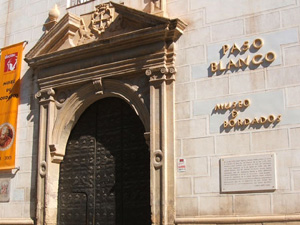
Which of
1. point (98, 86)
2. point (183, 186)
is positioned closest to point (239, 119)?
point (183, 186)

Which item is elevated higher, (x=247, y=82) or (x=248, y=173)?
(x=247, y=82)

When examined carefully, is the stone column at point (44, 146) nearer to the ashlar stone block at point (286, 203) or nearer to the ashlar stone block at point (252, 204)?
the ashlar stone block at point (252, 204)

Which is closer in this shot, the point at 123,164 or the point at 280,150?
the point at 280,150

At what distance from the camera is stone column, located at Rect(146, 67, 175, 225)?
10.1 metres

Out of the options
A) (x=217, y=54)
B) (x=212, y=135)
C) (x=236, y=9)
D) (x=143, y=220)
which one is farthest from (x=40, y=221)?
(x=236, y=9)

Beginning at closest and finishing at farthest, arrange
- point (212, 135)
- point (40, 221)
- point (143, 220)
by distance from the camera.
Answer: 1. point (212, 135)
2. point (143, 220)
3. point (40, 221)

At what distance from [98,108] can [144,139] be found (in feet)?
5.19

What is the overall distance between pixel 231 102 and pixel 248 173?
1389 mm

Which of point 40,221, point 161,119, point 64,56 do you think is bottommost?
point 40,221

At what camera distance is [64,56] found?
12109 mm

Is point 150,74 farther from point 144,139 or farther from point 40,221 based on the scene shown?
point 40,221

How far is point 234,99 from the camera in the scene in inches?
388

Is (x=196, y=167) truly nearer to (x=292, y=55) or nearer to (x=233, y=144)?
(x=233, y=144)

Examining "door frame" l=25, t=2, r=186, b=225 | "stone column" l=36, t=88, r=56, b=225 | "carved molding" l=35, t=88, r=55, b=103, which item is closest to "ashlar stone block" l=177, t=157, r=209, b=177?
"door frame" l=25, t=2, r=186, b=225
